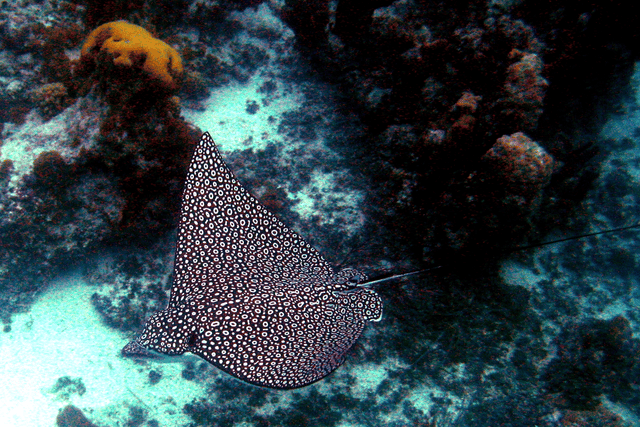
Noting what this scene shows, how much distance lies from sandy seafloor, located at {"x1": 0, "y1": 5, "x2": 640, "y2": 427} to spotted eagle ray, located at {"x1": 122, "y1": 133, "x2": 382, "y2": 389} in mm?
1211

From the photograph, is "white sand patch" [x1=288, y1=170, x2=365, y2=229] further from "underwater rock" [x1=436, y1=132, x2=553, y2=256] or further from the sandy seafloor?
"underwater rock" [x1=436, y1=132, x2=553, y2=256]

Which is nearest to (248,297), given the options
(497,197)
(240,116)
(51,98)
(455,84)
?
(497,197)

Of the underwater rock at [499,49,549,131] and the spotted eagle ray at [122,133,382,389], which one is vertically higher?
the underwater rock at [499,49,549,131]

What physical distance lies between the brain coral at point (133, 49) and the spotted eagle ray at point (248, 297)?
4.40 feet

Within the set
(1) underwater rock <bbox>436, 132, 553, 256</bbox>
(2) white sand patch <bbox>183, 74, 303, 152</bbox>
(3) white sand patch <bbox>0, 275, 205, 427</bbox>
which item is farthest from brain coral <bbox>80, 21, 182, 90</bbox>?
(1) underwater rock <bbox>436, 132, 553, 256</bbox>

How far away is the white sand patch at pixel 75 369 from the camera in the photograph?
4531 millimetres

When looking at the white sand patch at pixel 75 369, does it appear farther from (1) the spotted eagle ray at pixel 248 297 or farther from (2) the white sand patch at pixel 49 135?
(2) the white sand patch at pixel 49 135

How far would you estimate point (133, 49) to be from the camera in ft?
13.1

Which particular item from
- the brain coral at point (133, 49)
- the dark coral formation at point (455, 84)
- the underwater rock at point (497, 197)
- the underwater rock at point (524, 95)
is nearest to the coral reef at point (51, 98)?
the brain coral at point (133, 49)

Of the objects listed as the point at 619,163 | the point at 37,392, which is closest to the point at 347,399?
the point at 37,392

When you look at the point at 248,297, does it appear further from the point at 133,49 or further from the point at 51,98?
the point at 51,98

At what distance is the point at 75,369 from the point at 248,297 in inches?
146

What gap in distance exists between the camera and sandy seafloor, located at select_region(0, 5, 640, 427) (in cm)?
437

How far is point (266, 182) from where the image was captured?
5188 mm
